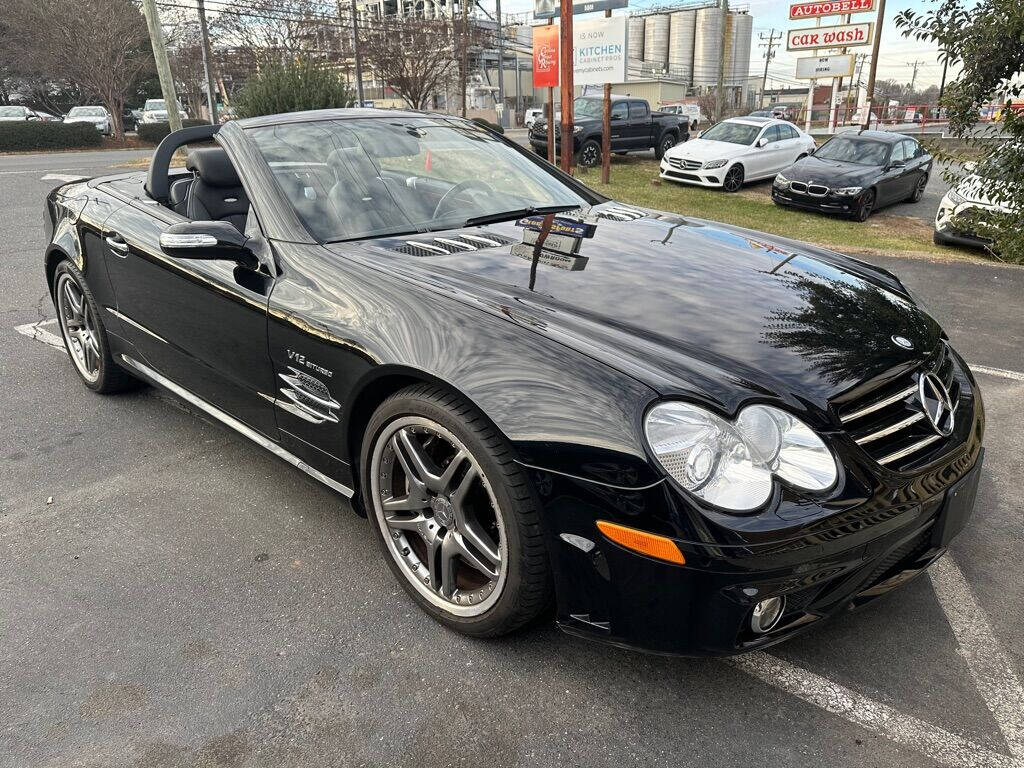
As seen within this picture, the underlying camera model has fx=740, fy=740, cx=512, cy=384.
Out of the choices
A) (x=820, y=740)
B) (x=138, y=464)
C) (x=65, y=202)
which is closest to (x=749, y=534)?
(x=820, y=740)

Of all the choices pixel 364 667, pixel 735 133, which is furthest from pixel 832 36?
pixel 364 667

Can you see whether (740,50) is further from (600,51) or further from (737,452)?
(737,452)

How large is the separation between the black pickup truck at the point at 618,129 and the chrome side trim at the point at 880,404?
51.2 feet

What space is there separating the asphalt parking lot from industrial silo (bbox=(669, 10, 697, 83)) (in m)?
98.7

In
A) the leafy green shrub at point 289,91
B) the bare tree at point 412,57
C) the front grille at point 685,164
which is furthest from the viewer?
the bare tree at point 412,57

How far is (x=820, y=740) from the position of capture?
1847 mm

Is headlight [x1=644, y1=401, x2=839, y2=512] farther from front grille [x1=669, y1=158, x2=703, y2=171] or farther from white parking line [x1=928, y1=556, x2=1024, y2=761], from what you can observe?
front grille [x1=669, y1=158, x2=703, y2=171]

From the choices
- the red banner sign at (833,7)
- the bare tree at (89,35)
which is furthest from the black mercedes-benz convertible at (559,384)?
the red banner sign at (833,7)

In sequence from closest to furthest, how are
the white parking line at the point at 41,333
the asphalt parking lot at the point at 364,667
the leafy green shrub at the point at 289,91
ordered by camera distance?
the asphalt parking lot at the point at 364,667 < the white parking line at the point at 41,333 < the leafy green shrub at the point at 289,91

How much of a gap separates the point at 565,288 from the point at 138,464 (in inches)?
88.3

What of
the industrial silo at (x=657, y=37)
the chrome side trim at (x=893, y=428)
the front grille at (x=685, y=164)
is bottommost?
the front grille at (x=685, y=164)

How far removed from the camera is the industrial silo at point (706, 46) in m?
92.1

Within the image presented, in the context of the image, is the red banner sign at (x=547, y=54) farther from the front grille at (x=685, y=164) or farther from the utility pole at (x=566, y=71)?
the front grille at (x=685, y=164)

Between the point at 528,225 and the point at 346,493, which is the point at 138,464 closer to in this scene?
the point at 346,493
